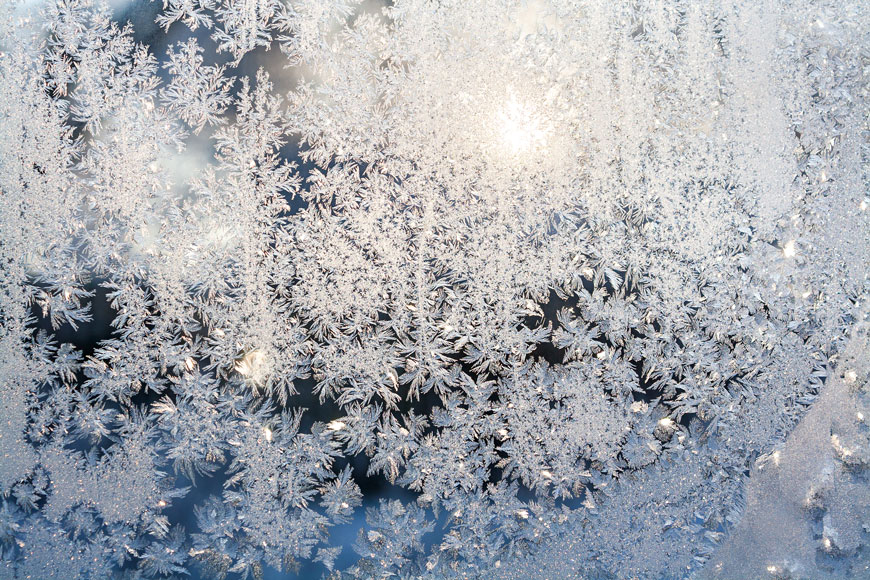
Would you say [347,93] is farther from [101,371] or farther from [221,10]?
[101,371]

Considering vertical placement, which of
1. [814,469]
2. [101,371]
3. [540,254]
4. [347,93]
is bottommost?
[101,371]

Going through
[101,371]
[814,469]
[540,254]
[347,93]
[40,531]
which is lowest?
[40,531]

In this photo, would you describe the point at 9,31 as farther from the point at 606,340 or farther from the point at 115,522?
the point at 606,340

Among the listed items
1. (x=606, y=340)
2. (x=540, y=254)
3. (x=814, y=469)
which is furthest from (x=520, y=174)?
(x=814, y=469)

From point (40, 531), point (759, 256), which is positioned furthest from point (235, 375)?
point (759, 256)

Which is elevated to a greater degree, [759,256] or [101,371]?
[759,256]

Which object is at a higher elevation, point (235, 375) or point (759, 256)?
point (759, 256)
